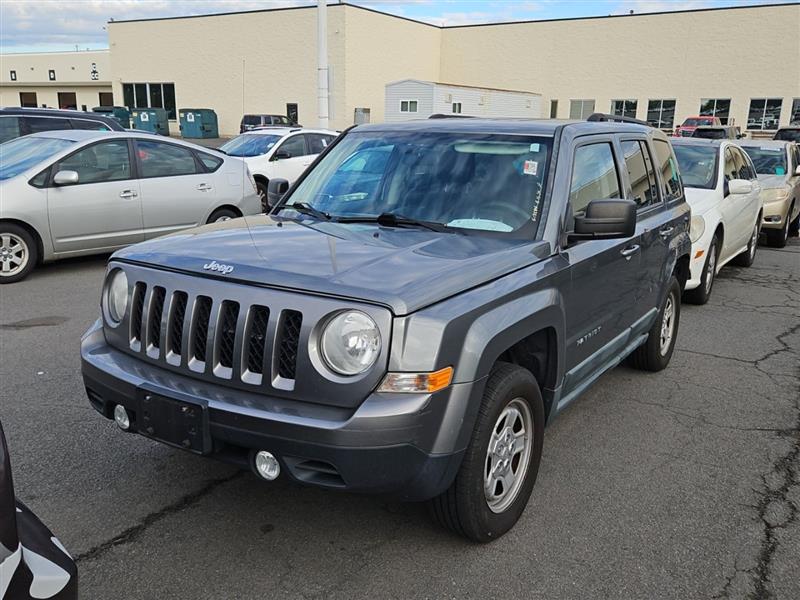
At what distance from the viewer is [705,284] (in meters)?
8.04

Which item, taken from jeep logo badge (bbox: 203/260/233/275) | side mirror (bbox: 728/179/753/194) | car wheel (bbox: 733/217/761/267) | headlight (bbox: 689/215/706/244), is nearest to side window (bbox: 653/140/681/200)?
headlight (bbox: 689/215/706/244)

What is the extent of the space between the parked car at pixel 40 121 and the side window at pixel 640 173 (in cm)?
894

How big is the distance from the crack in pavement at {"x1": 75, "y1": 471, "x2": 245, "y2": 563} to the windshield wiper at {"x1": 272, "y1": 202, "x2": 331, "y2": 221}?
1.48 meters

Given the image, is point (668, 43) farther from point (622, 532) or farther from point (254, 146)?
point (622, 532)

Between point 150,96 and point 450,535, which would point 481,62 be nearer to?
point 150,96

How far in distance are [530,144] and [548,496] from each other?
1.88 meters

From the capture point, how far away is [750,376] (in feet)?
19.2

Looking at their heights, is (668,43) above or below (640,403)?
above

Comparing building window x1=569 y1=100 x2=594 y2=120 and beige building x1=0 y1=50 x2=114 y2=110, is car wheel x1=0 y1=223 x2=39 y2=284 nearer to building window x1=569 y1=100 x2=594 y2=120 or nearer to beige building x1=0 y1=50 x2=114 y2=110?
building window x1=569 y1=100 x2=594 y2=120

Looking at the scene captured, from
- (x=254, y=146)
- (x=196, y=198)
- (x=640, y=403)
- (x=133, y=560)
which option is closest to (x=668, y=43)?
(x=254, y=146)

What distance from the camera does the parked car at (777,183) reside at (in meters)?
12.4

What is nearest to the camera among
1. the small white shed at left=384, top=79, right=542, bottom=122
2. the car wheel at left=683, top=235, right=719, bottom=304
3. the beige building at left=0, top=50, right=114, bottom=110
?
the car wheel at left=683, top=235, right=719, bottom=304

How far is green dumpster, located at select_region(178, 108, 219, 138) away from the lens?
153 feet

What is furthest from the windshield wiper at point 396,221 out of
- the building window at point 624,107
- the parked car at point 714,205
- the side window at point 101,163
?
the building window at point 624,107
